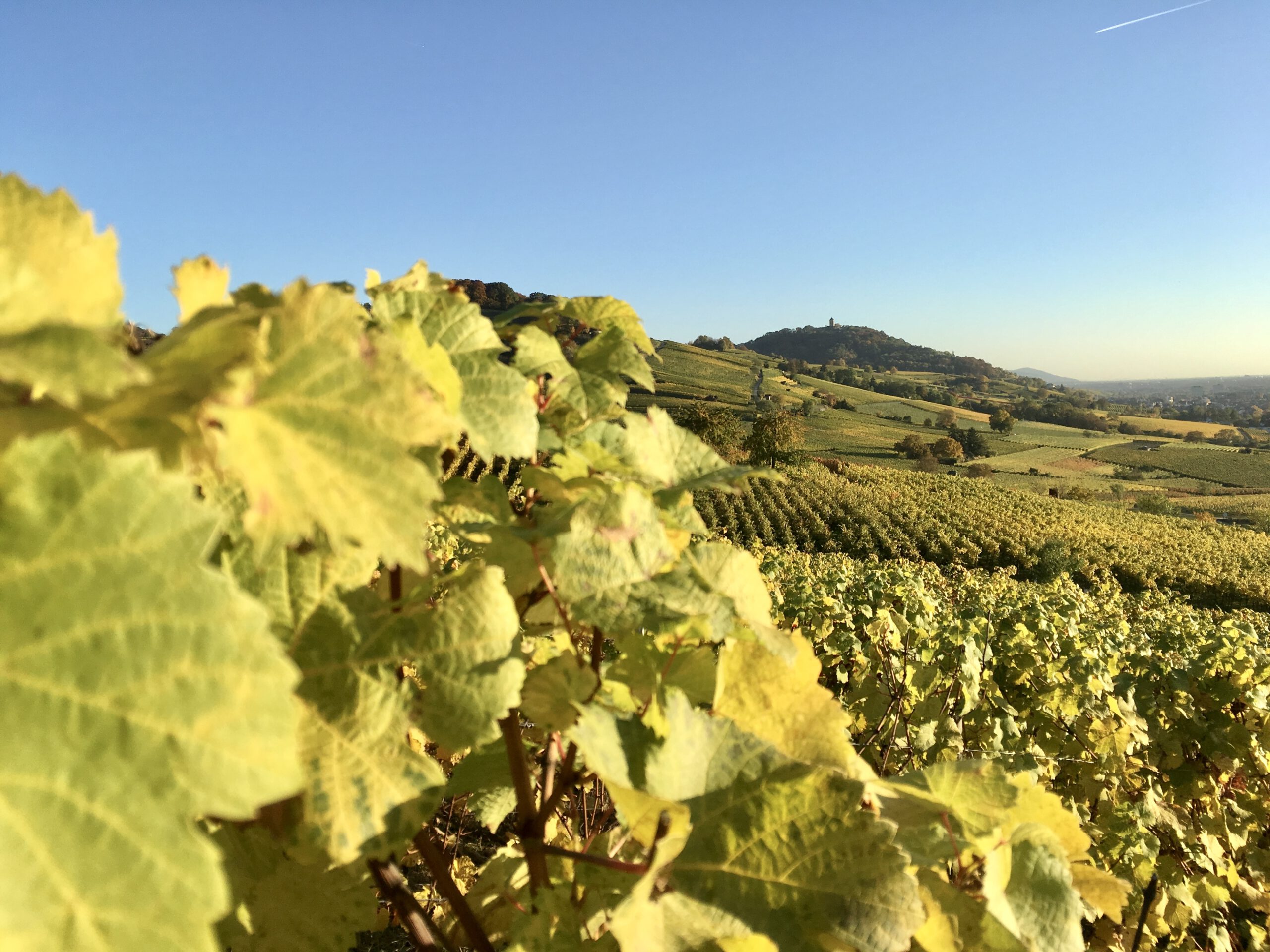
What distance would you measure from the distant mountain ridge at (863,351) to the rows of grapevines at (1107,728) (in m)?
170

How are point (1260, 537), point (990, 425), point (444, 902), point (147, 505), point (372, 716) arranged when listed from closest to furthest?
1. point (147, 505)
2. point (372, 716)
3. point (444, 902)
4. point (1260, 537)
5. point (990, 425)

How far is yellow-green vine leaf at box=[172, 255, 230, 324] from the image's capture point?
0.75 m

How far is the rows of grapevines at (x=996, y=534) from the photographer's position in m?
36.4

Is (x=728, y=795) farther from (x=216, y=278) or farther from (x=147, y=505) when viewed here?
(x=216, y=278)

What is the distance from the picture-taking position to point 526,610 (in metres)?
1.17

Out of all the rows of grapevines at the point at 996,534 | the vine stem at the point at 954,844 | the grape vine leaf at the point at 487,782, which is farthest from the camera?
the rows of grapevines at the point at 996,534

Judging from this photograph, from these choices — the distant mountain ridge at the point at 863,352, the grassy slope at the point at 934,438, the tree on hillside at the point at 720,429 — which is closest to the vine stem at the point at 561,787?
the tree on hillside at the point at 720,429

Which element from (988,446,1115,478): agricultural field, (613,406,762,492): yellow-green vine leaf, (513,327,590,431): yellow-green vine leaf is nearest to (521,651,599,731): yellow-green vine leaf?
(613,406,762,492): yellow-green vine leaf

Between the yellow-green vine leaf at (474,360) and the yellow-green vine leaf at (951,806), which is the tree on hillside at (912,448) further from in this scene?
the yellow-green vine leaf at (474,360)

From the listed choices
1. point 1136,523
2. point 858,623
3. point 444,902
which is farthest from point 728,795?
point 1136,523

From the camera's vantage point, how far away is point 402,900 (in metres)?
0.94

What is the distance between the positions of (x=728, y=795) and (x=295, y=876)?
0.72 m

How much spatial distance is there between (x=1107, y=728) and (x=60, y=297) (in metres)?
4.75

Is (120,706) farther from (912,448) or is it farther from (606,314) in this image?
(912,448)
